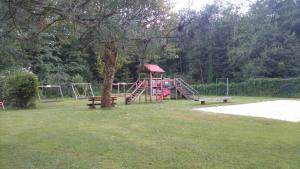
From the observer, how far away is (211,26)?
42.0 metres

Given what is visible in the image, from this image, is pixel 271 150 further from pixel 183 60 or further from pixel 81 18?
pixel 183 60

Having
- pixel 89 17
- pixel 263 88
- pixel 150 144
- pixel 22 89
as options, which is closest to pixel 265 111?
pixel 150 144

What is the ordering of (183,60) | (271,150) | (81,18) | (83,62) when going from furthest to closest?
(183,60)
(83,62)
(271,150)
(81,18)

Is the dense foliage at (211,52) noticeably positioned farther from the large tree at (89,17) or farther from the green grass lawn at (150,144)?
the large tree at (89,17)

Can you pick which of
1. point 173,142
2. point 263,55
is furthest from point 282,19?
point 173,142

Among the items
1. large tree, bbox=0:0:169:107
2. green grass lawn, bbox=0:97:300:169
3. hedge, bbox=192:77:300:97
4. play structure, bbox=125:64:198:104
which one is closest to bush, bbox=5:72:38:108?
play structure, bbox=125:64:198:104

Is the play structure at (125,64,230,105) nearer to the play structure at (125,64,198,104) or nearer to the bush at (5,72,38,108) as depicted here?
the play structure at (125,64,198,104)

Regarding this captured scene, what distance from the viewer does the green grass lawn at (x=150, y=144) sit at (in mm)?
6033

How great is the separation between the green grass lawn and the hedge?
18788 millimetres

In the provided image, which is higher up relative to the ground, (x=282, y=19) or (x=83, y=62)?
(x=282, y=19)

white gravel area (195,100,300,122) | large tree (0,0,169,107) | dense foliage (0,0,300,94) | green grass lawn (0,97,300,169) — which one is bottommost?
green grass lawn (0,97,300,169)

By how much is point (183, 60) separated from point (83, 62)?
39.5ft

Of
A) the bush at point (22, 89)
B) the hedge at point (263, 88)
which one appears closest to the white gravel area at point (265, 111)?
the bush at point (22, 89)

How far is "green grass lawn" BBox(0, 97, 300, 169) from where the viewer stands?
238 inches
